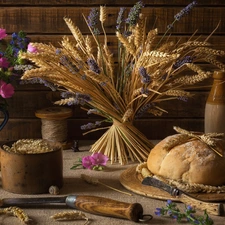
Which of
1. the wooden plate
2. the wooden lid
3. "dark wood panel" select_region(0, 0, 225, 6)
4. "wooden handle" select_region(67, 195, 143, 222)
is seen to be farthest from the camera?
"dark wood panel" select_region(0, 0, 225, 6)

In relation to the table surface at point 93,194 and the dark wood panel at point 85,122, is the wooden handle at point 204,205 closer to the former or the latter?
the table surface at point 93,194

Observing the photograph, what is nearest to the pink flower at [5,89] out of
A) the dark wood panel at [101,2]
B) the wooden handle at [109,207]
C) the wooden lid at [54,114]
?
the wooden lid at [54,114]

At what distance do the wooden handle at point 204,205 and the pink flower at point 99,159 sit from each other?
0.36 m

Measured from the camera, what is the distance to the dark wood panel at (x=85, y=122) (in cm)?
191

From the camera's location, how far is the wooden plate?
1180 mm

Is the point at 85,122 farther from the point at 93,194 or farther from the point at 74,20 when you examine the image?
the point at 93,194

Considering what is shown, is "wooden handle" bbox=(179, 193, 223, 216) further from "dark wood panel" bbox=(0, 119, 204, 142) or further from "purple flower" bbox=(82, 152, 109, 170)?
"dark wood panel" bbox=(0, 119, 204, 142)

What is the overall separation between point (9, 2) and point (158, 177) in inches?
37.9

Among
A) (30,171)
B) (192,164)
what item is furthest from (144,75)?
(30,171)

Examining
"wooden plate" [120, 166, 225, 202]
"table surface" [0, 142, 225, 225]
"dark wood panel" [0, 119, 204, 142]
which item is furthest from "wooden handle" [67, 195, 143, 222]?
"dark wood panel" [0, 119, 204, 142]

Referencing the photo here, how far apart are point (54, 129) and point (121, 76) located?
12.9 inches

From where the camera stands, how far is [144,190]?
1.23m

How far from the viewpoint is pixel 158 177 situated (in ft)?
4.13

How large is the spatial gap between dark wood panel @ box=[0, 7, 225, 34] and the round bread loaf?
0.69m
